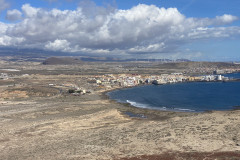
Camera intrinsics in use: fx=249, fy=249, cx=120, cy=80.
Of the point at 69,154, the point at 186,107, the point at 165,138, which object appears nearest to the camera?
the point at 69,154

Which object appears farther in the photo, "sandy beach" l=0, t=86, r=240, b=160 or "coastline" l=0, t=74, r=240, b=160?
"sandy beach" l=0, t=86, r=240, b=160

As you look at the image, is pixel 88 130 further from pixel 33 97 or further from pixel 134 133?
pixel 33 97

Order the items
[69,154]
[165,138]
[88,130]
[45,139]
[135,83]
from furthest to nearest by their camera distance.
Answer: [135,83] → [88,130] → [45,139] → [165,138] → [69,154]

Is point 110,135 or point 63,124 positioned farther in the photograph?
point 63,124

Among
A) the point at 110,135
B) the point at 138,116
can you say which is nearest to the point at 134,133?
the point at 110,135

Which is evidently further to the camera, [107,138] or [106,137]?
[106,137]

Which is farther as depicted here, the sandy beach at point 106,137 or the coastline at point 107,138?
the sandy beach at point 106,137

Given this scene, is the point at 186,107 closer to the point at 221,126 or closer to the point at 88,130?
the point at 221,126

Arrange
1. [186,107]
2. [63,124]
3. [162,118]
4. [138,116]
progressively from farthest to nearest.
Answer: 1. [186,107]
2. [138,116]
3. [162,118]
4. [63,124]

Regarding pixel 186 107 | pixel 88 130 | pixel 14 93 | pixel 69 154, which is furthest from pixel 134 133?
pixel 14 93
